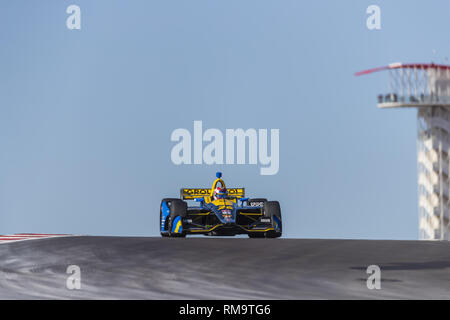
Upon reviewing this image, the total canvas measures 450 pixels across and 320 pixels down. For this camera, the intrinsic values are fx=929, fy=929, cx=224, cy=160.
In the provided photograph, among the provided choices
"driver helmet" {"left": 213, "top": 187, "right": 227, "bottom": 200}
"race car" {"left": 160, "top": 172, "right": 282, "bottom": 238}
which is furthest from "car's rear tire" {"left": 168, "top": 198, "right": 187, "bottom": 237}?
"driver helmet" {"left": 213, "top": 187, "right": 227, "bottom": 200}

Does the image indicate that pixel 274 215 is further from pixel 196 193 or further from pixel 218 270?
pixel 218 270

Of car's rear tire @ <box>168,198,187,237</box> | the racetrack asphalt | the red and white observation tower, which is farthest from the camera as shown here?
the red and white observation tower

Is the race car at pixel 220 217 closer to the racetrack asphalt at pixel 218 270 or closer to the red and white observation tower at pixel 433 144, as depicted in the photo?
the racetrack asphalt at pixel 218 270

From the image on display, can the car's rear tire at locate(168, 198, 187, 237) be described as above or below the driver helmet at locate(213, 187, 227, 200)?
below

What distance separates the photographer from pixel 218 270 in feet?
46.5

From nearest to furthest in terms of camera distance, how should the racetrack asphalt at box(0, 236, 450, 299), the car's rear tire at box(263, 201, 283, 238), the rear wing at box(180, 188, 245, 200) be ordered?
the racetrack asphalt at box(0, 236, 450, 299), the car's rear tire at box(263, 201, 283, 238), the rear wing at box(180, 188, 245, 200)

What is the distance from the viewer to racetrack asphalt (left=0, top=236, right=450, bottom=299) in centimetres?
1180

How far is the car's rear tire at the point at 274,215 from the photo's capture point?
2589 centimetres

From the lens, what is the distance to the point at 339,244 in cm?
2102

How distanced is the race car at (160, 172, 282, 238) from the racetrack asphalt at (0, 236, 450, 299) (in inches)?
206

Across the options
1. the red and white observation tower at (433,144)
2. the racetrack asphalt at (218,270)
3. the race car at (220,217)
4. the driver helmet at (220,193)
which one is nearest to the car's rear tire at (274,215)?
the race car at (220,217)

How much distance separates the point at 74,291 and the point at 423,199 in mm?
102597

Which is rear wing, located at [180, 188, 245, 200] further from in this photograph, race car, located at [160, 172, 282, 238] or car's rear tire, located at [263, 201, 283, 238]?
car's rear tire, located at [263, 201, 283, 238]
